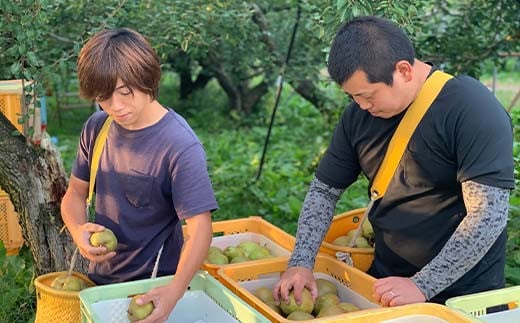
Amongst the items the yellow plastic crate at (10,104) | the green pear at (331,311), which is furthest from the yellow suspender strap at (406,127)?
the yellow plastic crate at (10,104)

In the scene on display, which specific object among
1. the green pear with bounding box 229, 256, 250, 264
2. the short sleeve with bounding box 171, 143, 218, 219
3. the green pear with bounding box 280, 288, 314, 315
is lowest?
the green pear with bounding box 229, 256, 250, 264

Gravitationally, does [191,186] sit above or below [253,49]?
above

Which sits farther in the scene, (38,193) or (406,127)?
(38,193)

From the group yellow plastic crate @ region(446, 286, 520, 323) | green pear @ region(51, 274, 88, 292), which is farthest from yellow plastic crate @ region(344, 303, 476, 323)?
green pear @ region(51, 274, 88, 292)

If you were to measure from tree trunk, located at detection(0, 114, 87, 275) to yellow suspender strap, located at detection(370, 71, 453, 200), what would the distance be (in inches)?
68.0

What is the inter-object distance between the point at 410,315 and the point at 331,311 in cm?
40

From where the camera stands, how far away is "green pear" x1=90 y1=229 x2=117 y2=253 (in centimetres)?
256

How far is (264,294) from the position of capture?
2.80 metres

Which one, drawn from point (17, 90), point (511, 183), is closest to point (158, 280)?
point (511, 183)

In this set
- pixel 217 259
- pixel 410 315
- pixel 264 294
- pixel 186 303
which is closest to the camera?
pixel 410 315

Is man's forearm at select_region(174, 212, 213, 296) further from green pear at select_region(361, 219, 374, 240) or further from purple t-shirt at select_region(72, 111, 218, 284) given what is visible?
green pear at select_region(361, 219, 374, 240)

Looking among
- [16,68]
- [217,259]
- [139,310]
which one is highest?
[16,68]

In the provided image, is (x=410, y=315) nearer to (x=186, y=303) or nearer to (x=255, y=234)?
(x=186, y=303)

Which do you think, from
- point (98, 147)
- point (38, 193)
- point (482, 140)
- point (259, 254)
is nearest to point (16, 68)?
point (38, 193)
